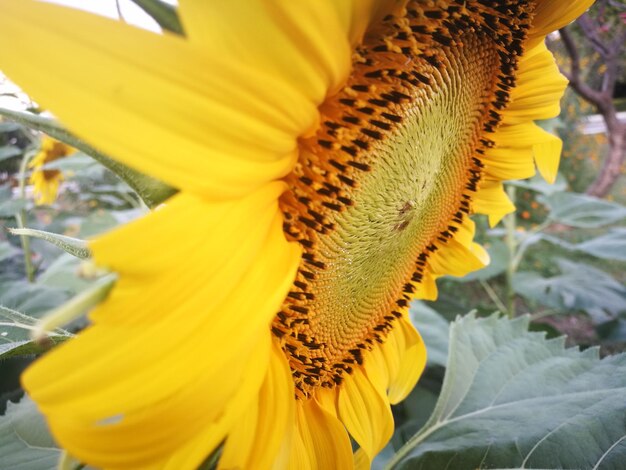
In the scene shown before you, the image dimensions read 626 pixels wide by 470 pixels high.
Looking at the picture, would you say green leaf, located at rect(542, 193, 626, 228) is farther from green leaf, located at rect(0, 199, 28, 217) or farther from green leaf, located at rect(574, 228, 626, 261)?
green leaf, located at rect(0, 199, 28, 217)

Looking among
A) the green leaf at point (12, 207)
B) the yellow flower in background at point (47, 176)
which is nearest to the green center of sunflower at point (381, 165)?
the green leaf at point (12, 207)

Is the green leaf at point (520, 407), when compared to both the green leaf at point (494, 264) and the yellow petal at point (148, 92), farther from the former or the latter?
the green leaf at point (494, 264)

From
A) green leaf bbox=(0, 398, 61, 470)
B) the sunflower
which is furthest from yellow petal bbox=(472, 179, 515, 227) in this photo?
green leaf bbox=(0, 398, 61, 470)

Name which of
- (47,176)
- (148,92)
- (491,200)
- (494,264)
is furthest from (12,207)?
(494,264)

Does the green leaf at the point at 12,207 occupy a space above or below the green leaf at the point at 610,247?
below

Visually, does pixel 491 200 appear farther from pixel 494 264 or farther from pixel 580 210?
pixel 580 210

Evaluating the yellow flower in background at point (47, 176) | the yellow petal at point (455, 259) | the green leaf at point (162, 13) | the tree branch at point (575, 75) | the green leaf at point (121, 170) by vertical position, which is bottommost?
the yellow flower in background at point (47, 176)
